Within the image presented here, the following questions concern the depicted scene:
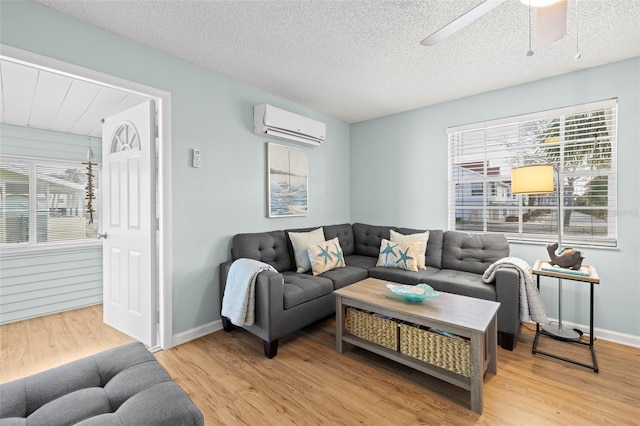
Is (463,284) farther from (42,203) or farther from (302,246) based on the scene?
(42,203)

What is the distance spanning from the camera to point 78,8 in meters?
1.91

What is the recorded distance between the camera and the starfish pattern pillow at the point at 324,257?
3033mm

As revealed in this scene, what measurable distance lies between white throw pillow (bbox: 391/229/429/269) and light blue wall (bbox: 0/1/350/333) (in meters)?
1.45

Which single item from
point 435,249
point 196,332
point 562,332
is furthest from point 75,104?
point 562,332

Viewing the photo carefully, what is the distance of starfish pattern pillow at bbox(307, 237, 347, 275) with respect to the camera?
303 centimetres

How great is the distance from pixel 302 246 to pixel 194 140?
1538 mm

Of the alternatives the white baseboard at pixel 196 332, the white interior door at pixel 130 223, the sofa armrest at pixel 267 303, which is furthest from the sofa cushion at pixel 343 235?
the white interior door at pixel 130 223

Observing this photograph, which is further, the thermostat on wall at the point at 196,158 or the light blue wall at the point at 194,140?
the thermostat on wall at the point at 196,158

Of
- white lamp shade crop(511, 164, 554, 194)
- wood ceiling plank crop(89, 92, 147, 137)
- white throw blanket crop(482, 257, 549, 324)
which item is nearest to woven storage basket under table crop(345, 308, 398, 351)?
white throw blanket crop(482, 257, 549, 324)


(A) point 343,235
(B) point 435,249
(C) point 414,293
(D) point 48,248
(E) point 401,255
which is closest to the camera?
(C) point 414,293

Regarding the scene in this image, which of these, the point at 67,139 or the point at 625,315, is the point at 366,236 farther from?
the point at 67,139

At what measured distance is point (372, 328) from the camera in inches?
89.0

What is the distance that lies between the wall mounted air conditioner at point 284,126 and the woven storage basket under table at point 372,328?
208cm

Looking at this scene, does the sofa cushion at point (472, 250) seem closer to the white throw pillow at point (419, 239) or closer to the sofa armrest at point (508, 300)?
the white throw pillow at point (419, 239)
